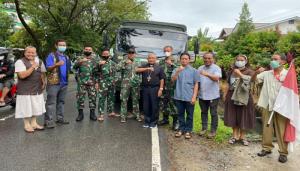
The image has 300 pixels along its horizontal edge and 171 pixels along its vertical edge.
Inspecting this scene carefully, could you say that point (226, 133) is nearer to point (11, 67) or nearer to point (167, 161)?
point (167, 161)

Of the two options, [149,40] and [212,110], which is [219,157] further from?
[149,40]

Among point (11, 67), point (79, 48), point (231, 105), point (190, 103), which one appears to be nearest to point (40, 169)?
point (190, 103)

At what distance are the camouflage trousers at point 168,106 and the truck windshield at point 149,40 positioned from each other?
2.08m

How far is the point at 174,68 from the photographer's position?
793 centimetres

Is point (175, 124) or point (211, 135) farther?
point (175, 124)

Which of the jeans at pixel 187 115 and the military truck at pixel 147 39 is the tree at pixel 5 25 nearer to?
the military truck at pixel 147 39

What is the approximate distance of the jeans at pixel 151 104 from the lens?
7.72m

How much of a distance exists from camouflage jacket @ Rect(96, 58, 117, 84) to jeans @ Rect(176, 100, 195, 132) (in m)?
1.75

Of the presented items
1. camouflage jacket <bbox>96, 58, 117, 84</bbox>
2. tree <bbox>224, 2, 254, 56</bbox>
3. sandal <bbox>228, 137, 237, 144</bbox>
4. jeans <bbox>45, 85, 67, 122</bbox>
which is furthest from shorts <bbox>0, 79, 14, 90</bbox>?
tree <bbox>224, 2, 254, 56</bbox>

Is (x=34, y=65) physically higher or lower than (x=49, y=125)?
higher

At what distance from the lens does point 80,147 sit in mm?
6180

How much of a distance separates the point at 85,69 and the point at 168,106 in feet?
6.39

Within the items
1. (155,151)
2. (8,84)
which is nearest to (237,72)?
(155,151)

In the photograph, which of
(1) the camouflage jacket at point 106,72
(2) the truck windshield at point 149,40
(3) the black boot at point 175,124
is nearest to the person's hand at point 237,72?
(3) the black boot at point 175,124
